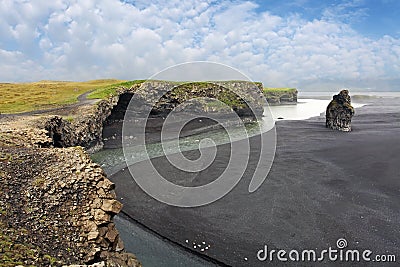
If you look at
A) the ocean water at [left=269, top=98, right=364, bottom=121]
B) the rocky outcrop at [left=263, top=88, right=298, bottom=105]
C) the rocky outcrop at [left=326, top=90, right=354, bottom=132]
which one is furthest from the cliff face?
the rocky outcrop at [left=263, top=88, right=298, bottom=105]

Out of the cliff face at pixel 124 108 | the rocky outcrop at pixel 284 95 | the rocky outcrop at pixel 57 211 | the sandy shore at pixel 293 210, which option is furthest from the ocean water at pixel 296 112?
the rocky outcrop at pixel 57 211

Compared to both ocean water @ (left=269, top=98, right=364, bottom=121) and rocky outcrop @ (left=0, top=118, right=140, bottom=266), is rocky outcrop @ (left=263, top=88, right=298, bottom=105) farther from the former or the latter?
rocky outcrop @ (left=0, top=118, right=140, bottom=266)

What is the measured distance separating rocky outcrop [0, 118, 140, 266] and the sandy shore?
23.0ft

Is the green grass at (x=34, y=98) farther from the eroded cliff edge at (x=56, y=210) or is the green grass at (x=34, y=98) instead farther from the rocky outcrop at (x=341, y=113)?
the rocky outcrop at (x=341, y=113)

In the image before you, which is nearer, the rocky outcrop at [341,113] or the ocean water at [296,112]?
the rocky outcrop at [341,113]

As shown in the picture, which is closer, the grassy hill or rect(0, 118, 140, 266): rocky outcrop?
rect(0, 118, 140, 266): rocky outcrop

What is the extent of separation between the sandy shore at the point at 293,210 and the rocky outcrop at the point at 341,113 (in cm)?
1807

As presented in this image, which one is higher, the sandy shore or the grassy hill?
the grassy hill

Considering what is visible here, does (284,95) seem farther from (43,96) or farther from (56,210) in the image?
(56,210)

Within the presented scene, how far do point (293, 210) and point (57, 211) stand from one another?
51.9ft

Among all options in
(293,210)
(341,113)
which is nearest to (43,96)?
(293,210)

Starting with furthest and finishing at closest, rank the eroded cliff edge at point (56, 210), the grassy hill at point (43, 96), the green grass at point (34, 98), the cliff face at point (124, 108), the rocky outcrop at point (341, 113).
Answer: the rocky outcrop at point (341, 113)
the grassy hill at point (43, 96)
the green grass at point (34, 98)
the cliff face at point (124, 108)
the eroded cliff edge at point (56, 210)

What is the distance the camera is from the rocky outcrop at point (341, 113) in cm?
5081

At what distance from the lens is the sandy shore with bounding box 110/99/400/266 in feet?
55.3
